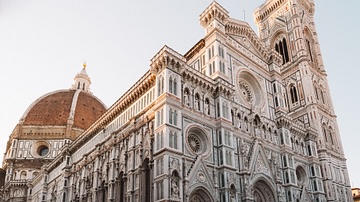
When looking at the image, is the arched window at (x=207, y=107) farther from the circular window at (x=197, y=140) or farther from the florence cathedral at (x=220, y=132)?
the circular window at (x=197, y=140)

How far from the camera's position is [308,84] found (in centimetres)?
4134

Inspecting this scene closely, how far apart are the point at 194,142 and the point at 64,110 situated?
47.4 meters

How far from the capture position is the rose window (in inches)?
958

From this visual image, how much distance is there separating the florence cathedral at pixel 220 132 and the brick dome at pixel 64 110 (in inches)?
648

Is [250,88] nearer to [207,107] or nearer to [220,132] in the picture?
[207,107]

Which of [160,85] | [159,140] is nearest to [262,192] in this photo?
[159,140]

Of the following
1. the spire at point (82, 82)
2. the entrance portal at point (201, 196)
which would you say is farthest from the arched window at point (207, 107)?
the spire at point (82, 82)

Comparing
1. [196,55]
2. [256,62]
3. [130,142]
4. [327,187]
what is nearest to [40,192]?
[130,142]

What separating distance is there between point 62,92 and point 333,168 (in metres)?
56.7

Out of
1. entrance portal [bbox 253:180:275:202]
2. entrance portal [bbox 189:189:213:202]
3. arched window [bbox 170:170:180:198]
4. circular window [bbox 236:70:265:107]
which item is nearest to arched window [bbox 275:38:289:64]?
circular window [bbox 236:70:265:107]

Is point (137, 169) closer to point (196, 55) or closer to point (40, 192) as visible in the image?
point (196, 55)

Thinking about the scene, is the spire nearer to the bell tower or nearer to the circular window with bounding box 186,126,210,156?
the bell tower

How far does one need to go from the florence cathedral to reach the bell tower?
142mm

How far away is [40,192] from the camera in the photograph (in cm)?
4397
